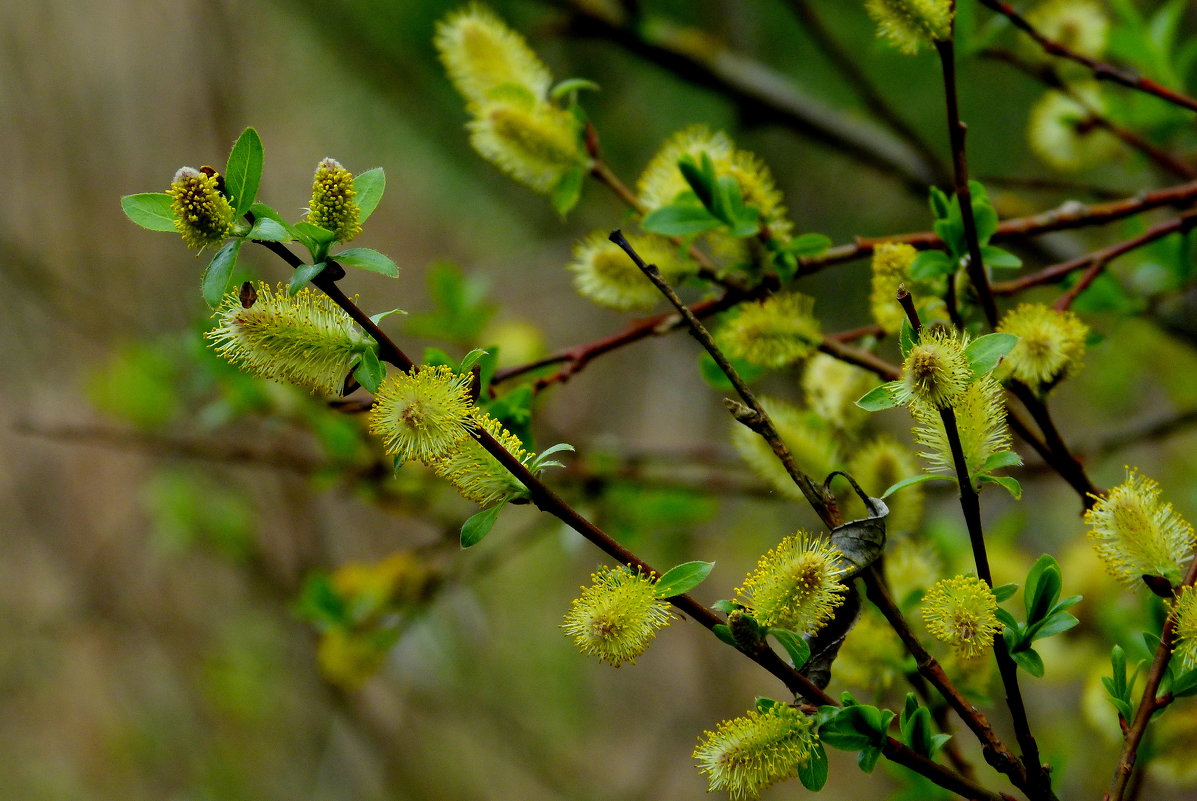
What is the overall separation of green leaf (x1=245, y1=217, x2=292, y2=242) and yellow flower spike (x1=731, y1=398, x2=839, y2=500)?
0.29 meters

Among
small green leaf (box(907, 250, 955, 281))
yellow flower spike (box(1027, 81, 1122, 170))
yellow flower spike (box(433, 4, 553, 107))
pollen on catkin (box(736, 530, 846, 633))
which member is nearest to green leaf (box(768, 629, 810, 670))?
pollen on catkin (box(736, 530, 846, 633))

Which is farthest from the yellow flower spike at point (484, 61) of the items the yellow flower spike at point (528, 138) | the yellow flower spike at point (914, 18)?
the yellow flower spike at point (914, 18)

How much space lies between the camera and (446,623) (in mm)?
2135

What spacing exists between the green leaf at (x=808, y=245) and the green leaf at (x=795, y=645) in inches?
9.7

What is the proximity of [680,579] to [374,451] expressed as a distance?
687mm

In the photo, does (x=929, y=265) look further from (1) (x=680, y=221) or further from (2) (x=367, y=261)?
(2) (x=367, y=261)

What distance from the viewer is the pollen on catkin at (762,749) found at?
0.41 meters

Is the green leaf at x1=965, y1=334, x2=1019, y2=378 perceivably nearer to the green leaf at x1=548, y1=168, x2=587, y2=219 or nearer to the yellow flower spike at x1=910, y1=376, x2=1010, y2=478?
the yellow flower spike at x1=910, y1=376, x2=1010, y2=478

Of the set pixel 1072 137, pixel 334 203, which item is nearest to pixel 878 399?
pixel 334 203

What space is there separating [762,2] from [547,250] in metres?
0.88

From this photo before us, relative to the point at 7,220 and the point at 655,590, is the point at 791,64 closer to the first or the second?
the point at 655,590

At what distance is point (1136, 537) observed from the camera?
17.0 inches

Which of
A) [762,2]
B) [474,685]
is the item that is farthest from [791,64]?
[474,685]

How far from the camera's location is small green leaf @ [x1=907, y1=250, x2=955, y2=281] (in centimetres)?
50
